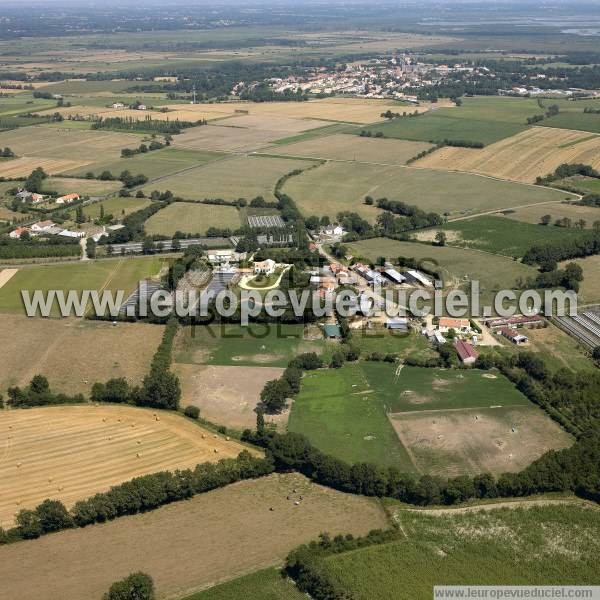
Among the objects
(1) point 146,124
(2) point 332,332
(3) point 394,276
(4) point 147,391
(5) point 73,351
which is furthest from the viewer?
(1) point 146,124

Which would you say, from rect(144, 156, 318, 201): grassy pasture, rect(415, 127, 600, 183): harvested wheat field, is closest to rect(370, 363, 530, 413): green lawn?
rect(144, 156, 318, 201): grassy pasture

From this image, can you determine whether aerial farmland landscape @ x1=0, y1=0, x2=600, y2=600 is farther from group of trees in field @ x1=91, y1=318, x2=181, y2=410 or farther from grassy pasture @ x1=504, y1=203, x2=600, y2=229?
grassy pasture @ x1=504, y1=203, x2=600, y2=229

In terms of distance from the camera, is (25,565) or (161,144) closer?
(25,565)

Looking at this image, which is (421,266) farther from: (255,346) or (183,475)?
(183,475)

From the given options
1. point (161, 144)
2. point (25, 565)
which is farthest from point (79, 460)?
point (161, 144)

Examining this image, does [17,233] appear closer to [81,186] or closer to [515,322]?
[81,186]

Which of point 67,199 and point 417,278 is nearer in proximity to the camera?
point 417,278

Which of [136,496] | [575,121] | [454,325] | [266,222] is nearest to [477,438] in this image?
[454,325]

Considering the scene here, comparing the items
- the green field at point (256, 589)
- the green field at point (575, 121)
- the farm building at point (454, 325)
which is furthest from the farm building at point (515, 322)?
the green field at point (575, 121)
